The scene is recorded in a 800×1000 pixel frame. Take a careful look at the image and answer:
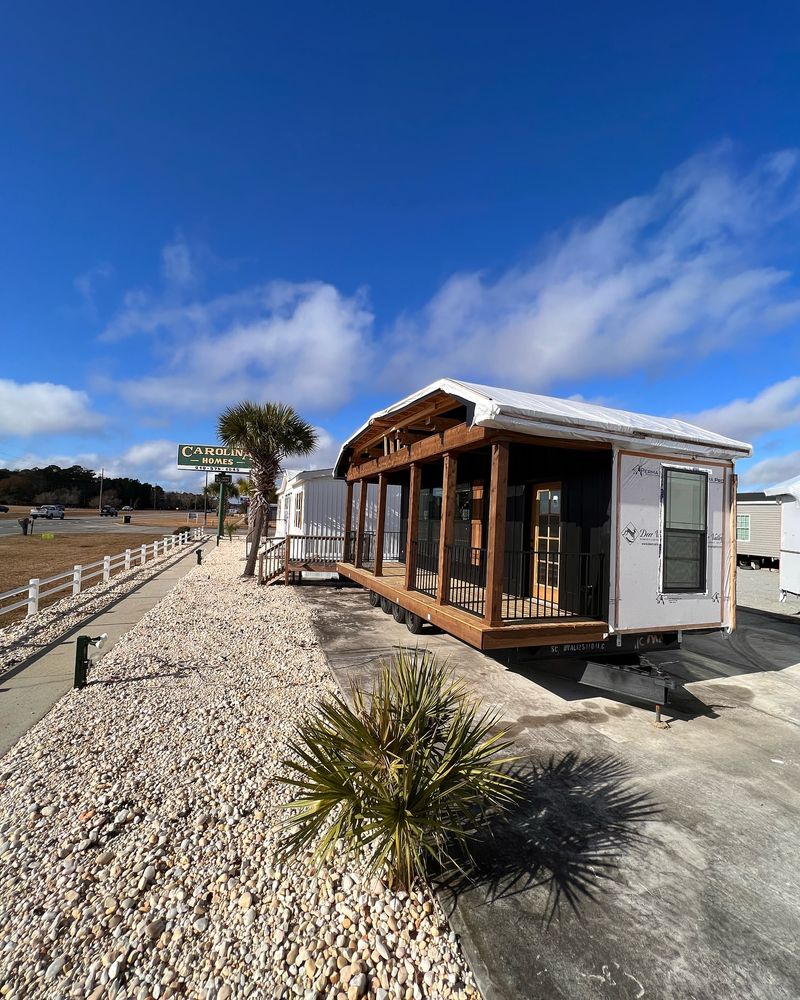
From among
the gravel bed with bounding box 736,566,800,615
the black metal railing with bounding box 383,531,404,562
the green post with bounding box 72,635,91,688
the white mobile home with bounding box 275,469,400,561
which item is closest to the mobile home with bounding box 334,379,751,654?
the green post with bounding box 72,635,91,688

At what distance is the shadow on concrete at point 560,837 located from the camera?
2641mm

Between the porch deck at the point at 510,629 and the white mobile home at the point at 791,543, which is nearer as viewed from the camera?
the porch deck at the point at 510,629

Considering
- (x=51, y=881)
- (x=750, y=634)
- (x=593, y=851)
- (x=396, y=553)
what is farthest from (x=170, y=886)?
(x=396, y=553)

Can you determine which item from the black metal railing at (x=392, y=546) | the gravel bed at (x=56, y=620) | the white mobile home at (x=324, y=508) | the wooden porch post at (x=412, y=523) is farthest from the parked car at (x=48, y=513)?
the wooden porch post at (x=412, y=523)

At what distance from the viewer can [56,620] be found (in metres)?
8.62

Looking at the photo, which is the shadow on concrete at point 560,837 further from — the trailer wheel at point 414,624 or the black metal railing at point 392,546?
the black metal railing at point 392,546

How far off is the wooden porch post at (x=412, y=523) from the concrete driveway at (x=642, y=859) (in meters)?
2.65

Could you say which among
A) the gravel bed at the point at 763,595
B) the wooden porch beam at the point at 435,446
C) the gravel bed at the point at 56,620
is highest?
the wooden porch beam at the point at 435,446

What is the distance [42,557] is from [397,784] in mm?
20176

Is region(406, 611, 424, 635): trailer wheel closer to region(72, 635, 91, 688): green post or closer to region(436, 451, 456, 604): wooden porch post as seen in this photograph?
region(436, 451, 456, 604): wooden porch post

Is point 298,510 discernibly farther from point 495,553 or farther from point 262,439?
point 495,553

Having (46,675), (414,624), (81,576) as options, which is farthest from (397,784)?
(81,576)

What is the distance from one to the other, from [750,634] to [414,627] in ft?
22.0

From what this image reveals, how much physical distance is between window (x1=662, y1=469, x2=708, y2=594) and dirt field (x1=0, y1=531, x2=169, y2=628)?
10.8m
